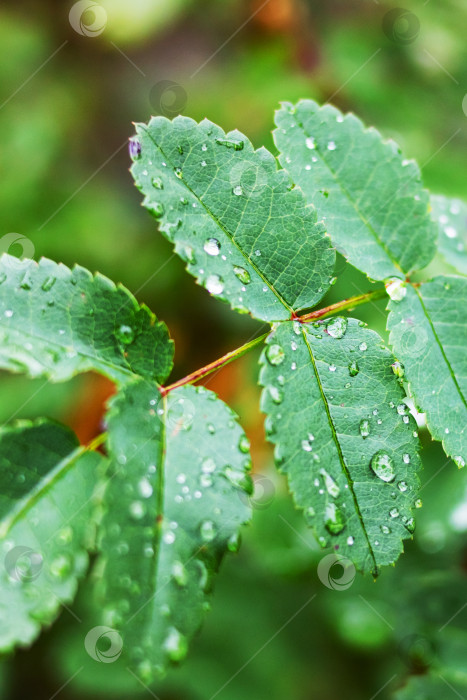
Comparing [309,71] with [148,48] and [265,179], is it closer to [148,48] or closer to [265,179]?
[148,48]

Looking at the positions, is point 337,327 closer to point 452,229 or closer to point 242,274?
point 242,274

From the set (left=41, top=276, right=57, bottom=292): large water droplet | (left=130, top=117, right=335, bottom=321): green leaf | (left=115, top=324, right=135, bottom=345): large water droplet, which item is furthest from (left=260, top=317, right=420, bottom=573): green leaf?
(left=41, top=276, right=57, bottom=292): large water droplet

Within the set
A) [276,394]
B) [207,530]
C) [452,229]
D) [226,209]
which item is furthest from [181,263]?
[207,530]

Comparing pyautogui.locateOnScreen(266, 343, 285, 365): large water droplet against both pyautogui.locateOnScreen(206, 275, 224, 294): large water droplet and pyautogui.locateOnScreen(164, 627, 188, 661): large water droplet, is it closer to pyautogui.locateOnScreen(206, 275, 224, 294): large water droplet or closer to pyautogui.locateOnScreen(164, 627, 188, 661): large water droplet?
pyautogui.locateOnScreen(206, 275, 224, 294): large water droplet

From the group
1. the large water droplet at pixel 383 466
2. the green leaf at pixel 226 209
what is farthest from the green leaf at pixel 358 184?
the large water droplet at pixel 383 466

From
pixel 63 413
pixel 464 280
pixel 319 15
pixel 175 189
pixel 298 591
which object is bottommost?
pixel 298 591

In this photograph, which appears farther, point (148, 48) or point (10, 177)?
→ point (148, 48)

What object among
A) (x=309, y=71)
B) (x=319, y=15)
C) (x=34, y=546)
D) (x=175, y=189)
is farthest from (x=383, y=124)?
(x=34, y=546)
